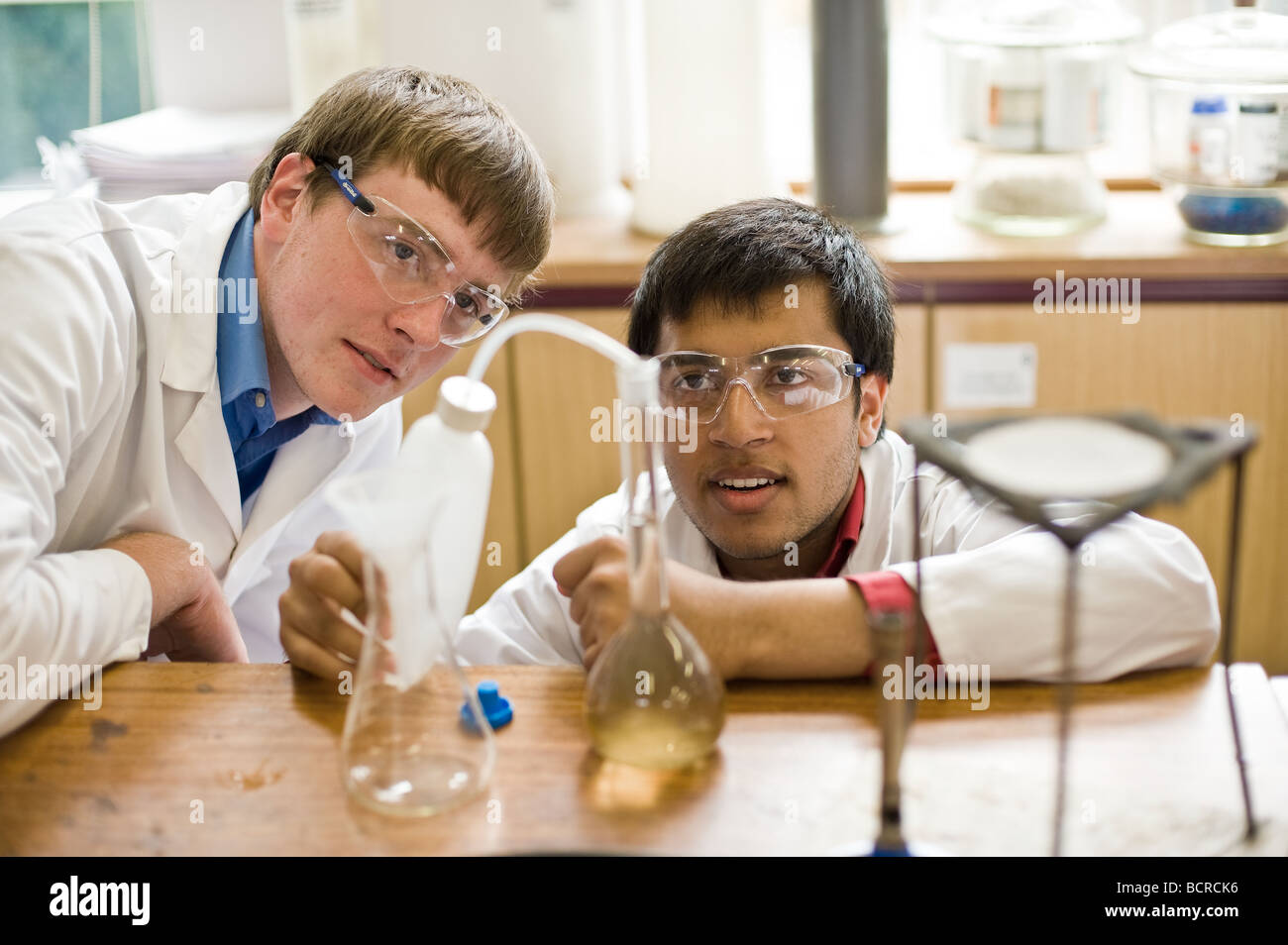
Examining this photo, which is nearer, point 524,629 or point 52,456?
point 52,456

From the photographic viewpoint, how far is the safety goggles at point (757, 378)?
1361mm

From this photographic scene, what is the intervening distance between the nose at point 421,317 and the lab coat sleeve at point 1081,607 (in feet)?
1.90

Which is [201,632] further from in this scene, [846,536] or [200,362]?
[846,536]

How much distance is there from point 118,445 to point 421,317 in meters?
0.34

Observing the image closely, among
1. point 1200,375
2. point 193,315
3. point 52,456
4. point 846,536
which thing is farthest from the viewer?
point 1200,375

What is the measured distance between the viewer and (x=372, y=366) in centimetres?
145

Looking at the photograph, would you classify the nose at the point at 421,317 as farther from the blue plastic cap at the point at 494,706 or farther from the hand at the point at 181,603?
the blue plastic cap at the point at 494,706

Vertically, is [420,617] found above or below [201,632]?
above

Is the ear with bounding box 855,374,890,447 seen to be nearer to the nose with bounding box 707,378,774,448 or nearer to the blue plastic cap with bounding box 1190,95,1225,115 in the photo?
the nose with bounding box 707,378,774,448

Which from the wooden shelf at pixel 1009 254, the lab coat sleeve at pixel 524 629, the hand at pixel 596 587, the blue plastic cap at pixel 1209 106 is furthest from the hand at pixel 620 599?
the blue plastic cap at pixel 1209 106

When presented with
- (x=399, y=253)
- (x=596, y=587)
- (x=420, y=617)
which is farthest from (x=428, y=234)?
(x=420, y=617)

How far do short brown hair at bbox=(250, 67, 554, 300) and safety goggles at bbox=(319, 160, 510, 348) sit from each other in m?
0.05

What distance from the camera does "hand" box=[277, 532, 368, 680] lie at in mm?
1101

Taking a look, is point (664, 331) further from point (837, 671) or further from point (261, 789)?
point (261, 789)
